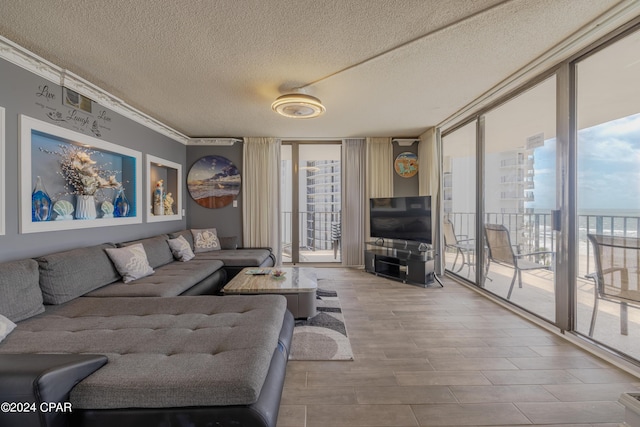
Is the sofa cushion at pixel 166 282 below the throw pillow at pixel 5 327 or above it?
below

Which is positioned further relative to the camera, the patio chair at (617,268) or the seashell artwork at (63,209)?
the seashell artwork at (63,209)

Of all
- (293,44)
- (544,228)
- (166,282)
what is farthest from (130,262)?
(544,228)

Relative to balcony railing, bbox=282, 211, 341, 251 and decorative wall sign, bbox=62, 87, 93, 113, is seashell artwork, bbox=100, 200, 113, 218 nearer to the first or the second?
decorative wall sign, bbox=62, 87, 93, 113

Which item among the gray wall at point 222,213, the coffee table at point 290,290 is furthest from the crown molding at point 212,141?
the coffee table at point 290,290

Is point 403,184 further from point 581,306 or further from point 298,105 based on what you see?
point 581,306

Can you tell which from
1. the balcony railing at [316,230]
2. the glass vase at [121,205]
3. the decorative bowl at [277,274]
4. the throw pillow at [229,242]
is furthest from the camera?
the balcony railing at [316,230]

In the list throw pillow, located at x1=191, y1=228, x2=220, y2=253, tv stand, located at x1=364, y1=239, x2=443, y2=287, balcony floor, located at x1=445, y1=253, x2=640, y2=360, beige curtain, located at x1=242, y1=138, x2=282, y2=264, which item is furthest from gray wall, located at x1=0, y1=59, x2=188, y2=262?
balcony floor, located at x1=445, y1=253, x2=640, y2=360

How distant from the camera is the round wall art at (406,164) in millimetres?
5090

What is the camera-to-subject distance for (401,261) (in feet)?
13.7

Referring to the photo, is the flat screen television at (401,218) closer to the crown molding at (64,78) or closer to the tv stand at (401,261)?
the tv stand at (401,261)

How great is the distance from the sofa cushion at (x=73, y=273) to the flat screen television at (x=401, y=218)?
375cm

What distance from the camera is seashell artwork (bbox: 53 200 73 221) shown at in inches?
101

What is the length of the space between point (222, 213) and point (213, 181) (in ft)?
2.05

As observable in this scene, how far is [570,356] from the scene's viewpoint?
80.0 inches
